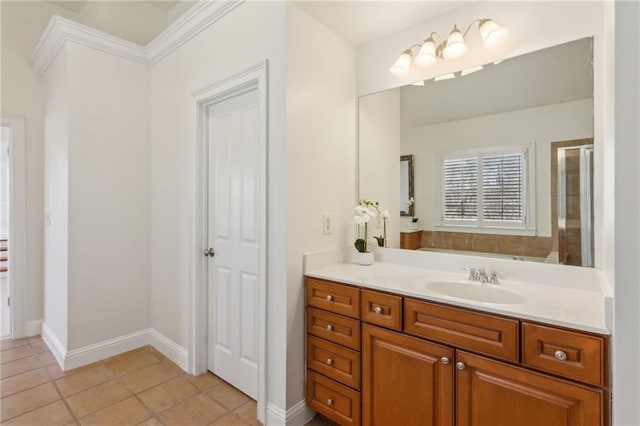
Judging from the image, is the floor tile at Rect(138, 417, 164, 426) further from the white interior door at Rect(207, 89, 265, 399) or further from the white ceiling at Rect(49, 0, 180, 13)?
the white ceiling at Rect(49, 0, 180, 13)

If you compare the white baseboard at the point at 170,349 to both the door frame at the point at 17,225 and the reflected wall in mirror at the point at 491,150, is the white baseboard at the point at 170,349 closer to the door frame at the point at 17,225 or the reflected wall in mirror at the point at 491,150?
the door frame at the point at 17,225

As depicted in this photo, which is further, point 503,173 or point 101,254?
point 101,254

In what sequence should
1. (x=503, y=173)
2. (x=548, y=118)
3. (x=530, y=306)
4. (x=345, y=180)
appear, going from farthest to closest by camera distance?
1. (x=345, y=180)
2. (x=503, y=173)
3. (x=548, y=118)
4. (x=530, y=306)

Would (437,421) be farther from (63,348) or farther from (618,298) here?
(63,348)

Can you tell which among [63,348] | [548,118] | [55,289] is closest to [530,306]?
[548,118]

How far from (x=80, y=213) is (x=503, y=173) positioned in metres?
3.03

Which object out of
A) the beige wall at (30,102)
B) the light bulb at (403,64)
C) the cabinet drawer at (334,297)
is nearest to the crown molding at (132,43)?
the beige wall at (30,102)

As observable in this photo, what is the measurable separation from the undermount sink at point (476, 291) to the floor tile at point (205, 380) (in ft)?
5.50

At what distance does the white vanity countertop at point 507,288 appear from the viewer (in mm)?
1132

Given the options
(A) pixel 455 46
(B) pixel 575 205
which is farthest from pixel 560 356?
(A) pixel 455 46

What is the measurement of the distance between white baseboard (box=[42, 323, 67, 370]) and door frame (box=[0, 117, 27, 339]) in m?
0.26

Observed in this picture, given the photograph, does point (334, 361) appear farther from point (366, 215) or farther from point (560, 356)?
point (560, 356)

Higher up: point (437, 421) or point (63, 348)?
point (437, 421)

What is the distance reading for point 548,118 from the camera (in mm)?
1625
